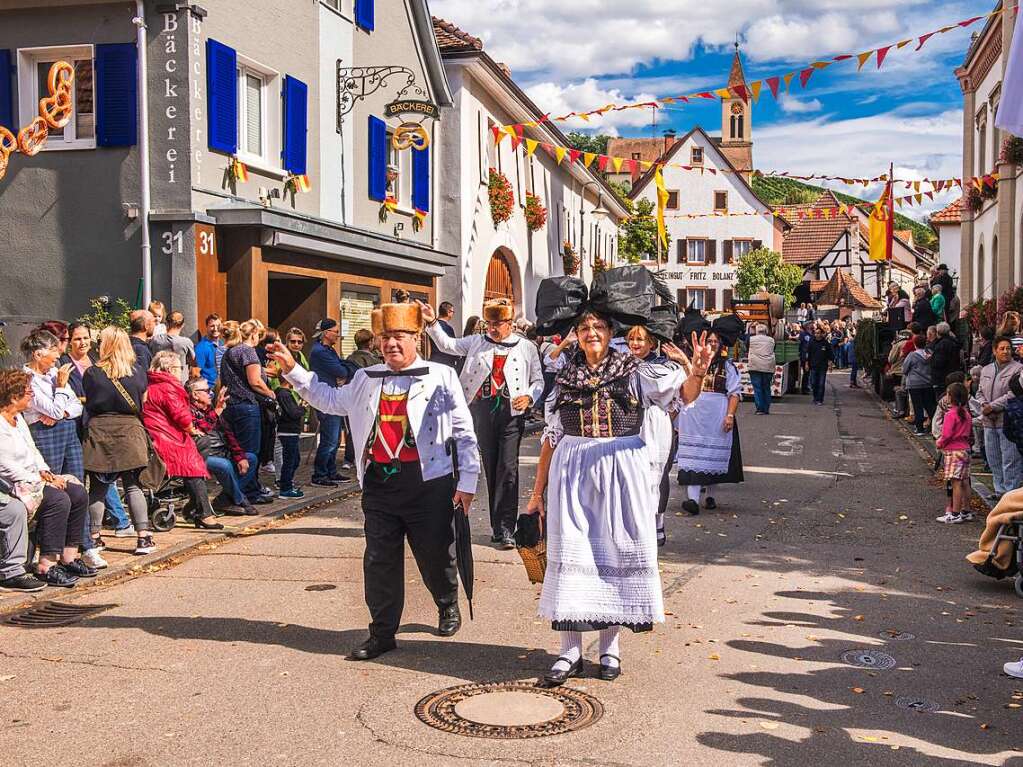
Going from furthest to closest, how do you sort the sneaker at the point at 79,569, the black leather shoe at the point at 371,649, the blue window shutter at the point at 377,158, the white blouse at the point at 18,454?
the blue window shutter at the point at 377,158
the sneaker at the point at 79,569
the white blouse at the point at 18,454
the black leather shoe at the point at 371,649

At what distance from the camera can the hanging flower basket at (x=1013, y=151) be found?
75.3 ft

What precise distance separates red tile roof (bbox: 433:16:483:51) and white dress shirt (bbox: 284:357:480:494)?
1897 cm

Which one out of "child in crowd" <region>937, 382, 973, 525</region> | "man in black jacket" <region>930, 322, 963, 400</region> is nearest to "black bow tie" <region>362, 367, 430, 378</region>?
"child in crowd" <region>937, 382, 973, 525</region>

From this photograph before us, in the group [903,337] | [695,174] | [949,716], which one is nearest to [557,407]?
[949,716]

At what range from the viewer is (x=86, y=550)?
8.61 meters

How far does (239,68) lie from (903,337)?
49.8ft

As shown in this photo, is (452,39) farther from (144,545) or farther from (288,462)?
(144,545)

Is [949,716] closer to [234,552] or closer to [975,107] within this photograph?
[234,552]

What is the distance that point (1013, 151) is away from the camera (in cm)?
2319

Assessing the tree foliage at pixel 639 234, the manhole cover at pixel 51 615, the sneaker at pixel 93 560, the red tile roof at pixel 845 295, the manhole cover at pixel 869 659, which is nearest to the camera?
the manhole cover at pixel 869 659

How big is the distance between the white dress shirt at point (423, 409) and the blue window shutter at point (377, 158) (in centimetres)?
1420

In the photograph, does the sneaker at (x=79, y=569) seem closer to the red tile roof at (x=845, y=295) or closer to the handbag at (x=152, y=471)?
the handbag at (x=152, y=471)

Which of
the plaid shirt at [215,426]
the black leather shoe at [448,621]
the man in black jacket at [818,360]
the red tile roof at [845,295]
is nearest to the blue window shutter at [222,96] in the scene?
the plaid shirt at [215,426]

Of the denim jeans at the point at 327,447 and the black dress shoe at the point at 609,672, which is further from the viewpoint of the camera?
the denim jeans at the point at 327,447
